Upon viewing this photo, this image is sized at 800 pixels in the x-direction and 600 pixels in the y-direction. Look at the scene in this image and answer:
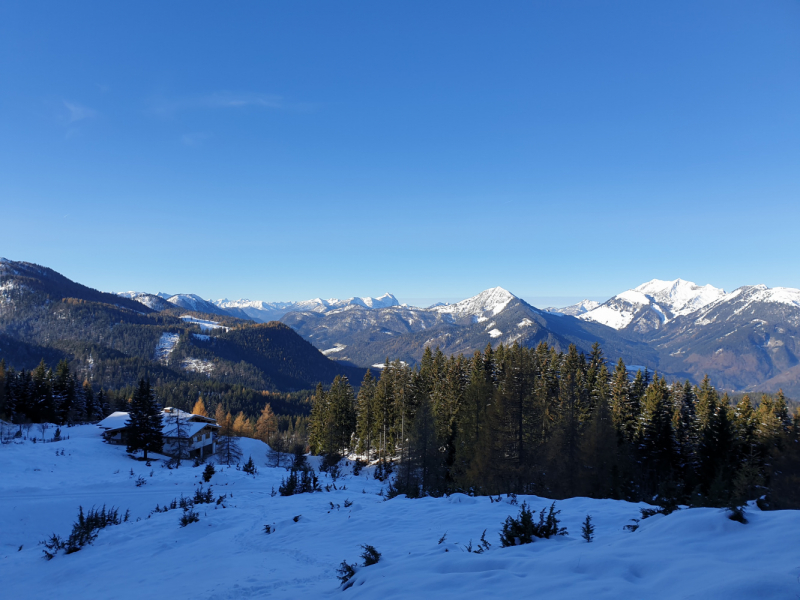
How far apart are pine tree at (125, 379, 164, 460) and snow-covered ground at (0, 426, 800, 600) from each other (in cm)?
2098

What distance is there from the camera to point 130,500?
50.0ft

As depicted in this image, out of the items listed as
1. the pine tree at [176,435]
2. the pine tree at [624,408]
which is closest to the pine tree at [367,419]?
the pine tree at [176,435]

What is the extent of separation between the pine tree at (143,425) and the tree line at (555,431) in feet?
62.0

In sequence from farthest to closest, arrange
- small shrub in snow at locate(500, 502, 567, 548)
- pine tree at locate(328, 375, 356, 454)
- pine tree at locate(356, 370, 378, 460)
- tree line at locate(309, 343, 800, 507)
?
pine tree at locate(328, 375, 356, 454)
pine tree at locate(356, 370, 378, 460)
tree line at locate(309, 343, 800, 507)
small shrub in snow at locate(500, 502, 567, 548)

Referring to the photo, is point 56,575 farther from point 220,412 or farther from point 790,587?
point 220,412

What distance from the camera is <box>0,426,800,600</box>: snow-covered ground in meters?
3.73

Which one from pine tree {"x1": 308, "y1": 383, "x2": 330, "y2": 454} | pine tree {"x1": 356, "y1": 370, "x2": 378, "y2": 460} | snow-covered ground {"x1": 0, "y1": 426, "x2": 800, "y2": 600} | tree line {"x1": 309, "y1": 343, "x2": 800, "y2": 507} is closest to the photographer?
snow-covered ground {"x1": 0, "y1": 426, "x2": 800, "y2": 600}

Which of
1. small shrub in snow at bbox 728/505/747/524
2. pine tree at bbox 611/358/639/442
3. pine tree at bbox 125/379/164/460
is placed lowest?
pine tree at bbox 125/379/164/460

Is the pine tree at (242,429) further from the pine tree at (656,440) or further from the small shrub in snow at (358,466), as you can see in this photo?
the pine tree at (656,440)

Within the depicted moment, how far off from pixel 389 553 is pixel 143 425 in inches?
1430

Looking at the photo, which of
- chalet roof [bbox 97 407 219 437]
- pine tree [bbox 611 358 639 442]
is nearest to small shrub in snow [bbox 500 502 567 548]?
pine tree [bbox 611 358 639 442]

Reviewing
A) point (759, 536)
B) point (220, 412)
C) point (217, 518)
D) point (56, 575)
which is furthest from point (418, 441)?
point (220, 412)

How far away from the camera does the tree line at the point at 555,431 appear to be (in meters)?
25.6

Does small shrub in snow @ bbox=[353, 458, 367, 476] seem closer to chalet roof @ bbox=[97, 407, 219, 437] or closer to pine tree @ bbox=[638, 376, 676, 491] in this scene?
chalet roof @ bbox=[97, 407, 219, 437]
